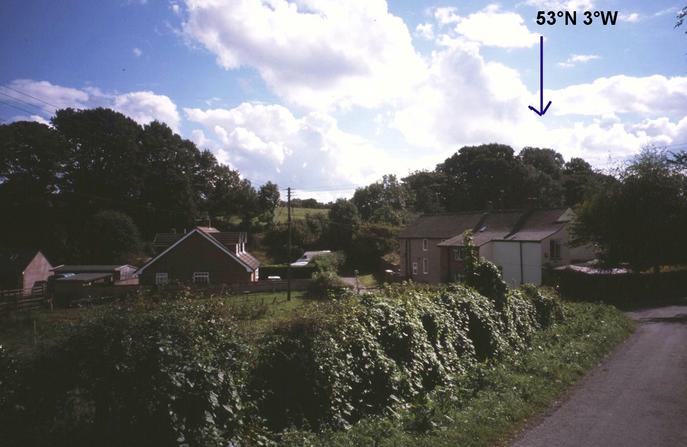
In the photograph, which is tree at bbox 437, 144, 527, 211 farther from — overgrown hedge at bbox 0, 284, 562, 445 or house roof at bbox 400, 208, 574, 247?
overgrown hedge at bbox 0, 284, 562, 445

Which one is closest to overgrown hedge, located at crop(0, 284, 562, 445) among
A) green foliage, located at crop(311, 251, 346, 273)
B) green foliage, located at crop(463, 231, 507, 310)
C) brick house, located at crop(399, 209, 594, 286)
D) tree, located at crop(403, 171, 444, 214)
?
green foliage, located at crop(463, 231, 507, 310)

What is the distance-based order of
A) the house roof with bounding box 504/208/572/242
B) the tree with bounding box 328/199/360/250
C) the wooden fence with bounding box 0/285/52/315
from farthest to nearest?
1. the tree with bounding box 328/199/360/250
2. the house roof with bounding box 504/208/572/242
3. the wooden fence with bounding box 0/285/52/315

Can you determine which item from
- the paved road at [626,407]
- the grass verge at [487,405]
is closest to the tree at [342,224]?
the grass verge at [487,405]

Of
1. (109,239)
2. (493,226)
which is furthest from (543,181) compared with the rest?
(109,239)

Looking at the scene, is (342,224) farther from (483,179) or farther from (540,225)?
(540,225)

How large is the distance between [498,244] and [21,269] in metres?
48.1

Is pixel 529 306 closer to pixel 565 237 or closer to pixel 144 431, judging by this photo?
pixel 144 431

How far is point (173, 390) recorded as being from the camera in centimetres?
580

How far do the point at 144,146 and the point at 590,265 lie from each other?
191 feet

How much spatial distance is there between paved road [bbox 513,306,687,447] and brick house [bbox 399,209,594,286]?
1963 cm

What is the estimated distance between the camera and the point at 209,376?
6.20 metres

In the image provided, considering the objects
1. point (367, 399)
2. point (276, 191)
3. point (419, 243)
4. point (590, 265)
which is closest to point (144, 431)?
point (367, 399)

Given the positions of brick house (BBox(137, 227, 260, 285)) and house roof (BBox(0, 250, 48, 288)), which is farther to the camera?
house roof (BBox(0, 250, 48, 288))

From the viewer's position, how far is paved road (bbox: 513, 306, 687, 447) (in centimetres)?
801
